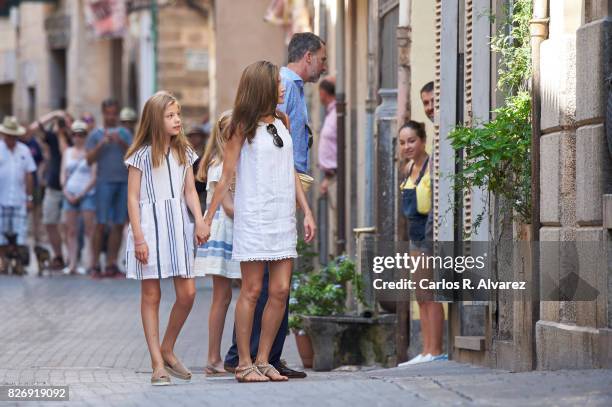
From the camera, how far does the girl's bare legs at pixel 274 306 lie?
31.6 feet

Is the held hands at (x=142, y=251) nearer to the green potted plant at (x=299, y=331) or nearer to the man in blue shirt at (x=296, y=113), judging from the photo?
the man in blue shirt at (x=296, y=113)

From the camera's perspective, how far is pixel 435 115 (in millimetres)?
11844

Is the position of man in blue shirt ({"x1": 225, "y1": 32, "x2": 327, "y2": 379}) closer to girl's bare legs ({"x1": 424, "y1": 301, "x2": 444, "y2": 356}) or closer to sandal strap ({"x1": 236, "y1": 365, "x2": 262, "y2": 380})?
sandal strap ({"x1": 236, "y1": 365, "x2": 262, "y2": 380})

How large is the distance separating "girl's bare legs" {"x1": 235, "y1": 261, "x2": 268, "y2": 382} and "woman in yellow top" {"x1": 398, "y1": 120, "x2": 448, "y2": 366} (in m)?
2.07

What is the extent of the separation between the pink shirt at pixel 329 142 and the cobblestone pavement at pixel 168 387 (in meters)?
1.76

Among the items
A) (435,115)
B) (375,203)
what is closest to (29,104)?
(375,203)

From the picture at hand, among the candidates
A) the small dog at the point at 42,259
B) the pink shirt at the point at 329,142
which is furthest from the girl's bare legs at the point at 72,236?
the pink shirt at the point at 329,142

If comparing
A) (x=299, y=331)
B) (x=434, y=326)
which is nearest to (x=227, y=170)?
(x=434, y=326)

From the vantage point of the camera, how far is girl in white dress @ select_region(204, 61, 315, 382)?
31.3ft

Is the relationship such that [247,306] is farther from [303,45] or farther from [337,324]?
[337,324]

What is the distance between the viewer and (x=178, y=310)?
995cm

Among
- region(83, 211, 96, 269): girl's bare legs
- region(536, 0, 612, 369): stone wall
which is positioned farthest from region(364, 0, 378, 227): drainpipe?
region(83, 211, 96, 269): girl's bare legs

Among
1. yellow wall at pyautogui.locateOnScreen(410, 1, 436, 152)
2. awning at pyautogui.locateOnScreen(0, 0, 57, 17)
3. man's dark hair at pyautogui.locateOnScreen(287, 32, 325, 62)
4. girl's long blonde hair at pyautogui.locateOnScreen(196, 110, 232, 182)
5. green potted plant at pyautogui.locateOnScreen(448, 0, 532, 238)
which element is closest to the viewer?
green potted plant at pyautogui.locateOnScreen(448, 0, 532, 238)

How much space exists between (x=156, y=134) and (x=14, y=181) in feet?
42.9
